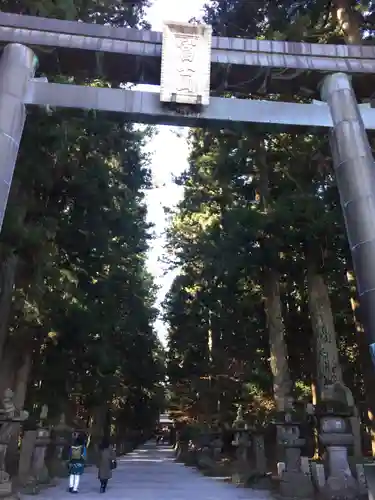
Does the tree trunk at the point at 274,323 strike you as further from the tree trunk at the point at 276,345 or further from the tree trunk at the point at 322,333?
the tree trunk at the point at 322,333

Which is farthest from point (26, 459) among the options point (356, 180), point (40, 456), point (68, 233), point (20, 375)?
point (356, 180)

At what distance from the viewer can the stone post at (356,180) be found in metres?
5.77

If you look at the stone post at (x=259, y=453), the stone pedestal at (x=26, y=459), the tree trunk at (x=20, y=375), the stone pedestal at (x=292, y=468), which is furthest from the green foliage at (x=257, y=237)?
the stone pedestal at (x=26, y=459)

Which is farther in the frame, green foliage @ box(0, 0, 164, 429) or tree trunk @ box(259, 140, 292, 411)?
tree trunk @ box(259, 140, 292, 411)

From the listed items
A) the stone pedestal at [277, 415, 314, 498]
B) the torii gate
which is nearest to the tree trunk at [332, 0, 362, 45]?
the torii gate

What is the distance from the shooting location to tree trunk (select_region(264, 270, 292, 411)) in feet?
42.4

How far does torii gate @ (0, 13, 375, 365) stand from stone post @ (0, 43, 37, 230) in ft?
0.04

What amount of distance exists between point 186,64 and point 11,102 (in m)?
2.32

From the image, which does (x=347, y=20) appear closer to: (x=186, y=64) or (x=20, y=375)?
(x=186, y=64)

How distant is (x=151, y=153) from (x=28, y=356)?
10.5 m

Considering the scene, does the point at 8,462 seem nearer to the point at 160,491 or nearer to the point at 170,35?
the point at 160,491

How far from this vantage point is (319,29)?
491 inches

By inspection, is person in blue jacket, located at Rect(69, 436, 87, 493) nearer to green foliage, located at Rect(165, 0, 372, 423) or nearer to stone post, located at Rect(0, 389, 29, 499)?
stone post, located at Rect(0, 389, 29, 499)

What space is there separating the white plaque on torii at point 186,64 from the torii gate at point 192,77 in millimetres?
13
